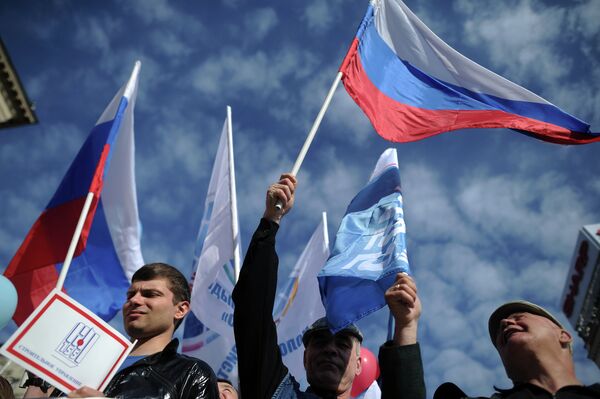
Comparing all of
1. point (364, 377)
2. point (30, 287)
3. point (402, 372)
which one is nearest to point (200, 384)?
point (402, 372)

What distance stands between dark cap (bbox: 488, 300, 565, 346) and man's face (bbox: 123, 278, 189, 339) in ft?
6.29

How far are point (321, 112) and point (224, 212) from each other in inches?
106

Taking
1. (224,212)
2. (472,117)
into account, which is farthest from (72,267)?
(472,117)

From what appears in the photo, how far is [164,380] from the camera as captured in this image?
2.62 metres

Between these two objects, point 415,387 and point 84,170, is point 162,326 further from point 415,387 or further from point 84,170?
point 84,170

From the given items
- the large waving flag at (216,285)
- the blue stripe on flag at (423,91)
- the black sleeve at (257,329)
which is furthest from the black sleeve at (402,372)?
the blue stripe on flag at (423,91)

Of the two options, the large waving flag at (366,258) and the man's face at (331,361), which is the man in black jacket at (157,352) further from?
the large waving flag at (366,258)

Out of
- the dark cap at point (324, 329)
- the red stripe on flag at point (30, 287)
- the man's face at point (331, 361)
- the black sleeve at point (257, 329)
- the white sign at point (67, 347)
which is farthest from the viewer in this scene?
the red stripe on flag at point (30, 287)

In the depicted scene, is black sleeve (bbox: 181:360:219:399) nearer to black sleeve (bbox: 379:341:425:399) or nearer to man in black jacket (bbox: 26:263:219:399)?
man in black jacket (bbox: 26:263:219:399)

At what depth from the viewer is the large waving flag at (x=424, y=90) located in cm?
563

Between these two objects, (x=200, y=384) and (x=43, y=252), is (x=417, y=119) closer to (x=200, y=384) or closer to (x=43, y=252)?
(x=200, y=384)

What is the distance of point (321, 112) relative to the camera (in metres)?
4.82

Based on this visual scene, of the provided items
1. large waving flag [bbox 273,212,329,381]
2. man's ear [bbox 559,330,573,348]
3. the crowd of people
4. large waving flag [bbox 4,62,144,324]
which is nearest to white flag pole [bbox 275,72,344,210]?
the crowd of people

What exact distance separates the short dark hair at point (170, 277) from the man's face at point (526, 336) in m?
1.92
